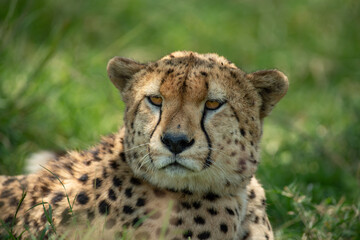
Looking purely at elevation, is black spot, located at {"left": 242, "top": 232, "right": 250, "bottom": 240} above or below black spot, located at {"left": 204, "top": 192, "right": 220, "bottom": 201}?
below

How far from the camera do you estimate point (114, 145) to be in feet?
10.7

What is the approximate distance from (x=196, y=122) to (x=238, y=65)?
186 centimetres

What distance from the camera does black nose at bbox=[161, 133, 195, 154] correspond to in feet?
8.85

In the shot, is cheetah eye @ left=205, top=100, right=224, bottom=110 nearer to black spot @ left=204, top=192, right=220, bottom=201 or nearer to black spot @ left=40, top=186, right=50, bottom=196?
black spot @ left=204, top=192, right=220, bottom=201

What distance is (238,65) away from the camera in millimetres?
4602

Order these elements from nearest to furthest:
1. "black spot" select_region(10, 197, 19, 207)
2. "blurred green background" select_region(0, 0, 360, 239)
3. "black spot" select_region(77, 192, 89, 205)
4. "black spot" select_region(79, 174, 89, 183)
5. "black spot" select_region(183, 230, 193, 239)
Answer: "black spot" select_region(183, 230, 193, 239) < "black spot" select_region(77, 192, 89, 205) < "black spot" select_region(79, 174, 89, 183) < "black spot" select_region(10, 197, 19, 207) < "blurred green background" select_region(0, 0, 360, 239)

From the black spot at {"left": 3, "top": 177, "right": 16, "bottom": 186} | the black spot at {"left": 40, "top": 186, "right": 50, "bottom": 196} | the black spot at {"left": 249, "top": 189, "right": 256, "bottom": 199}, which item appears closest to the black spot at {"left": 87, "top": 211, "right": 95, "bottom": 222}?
the black spot at {"left": 40, "top": 186, "right": 50, "bottom": 196}

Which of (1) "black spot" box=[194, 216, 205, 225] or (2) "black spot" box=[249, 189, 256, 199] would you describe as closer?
(1) "black spot" box=[194, 216, 205, 225]

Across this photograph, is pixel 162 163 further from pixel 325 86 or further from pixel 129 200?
pixel 325 86

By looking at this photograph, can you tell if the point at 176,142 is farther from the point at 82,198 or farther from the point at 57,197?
the point at 57,197

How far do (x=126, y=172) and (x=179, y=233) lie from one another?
1.48 feet

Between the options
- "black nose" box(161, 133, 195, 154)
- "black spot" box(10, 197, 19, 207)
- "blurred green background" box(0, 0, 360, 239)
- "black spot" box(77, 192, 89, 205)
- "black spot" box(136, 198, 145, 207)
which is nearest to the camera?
"black nose" box(161, 133, 195, 154)

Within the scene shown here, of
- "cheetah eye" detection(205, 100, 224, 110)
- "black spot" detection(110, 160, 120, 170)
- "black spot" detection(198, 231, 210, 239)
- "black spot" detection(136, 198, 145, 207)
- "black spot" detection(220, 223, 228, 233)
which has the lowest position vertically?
"black spot" detection(198, 231, 210, 239)

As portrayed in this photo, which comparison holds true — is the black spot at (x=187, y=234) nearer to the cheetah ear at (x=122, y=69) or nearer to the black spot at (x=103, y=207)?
the black spot at (x=103, y=207)
